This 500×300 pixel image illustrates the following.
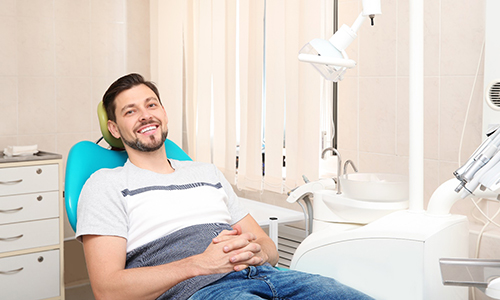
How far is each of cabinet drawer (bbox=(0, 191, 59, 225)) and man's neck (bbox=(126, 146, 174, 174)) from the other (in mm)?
1067

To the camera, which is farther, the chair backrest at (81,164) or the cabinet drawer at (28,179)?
the cabinet drawer at (28,179)

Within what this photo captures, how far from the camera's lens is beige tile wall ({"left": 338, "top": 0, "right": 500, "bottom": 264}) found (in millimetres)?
1891

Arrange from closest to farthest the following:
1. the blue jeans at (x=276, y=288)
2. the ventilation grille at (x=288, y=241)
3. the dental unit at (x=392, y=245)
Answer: the dental unit at (x=392, y=245) → the blue jeans at (x=276, y=288) → the ventilation grille at (x=288, y=241)

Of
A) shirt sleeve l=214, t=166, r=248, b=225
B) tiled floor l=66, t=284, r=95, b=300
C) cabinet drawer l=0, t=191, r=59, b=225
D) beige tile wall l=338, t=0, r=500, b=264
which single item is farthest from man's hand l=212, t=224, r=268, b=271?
tiled floor l=66, t=284, r=95, b=300

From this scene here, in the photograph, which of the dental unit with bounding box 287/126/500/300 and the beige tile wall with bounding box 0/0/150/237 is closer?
the dental unit with bounding box 287/126/500/300

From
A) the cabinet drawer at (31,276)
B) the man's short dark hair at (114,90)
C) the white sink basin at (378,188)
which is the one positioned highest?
the man's short dark hair at (114,90)

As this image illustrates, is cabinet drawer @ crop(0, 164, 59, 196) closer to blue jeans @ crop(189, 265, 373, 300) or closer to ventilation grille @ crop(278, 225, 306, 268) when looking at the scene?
ventilation grille @ crop(278, 225, 306, 268)

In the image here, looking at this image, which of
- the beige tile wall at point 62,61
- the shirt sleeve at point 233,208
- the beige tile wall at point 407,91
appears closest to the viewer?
the beige tile wall at point 407,91

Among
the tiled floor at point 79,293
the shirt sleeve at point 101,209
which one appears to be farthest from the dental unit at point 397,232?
the tiled floor at point 79,293

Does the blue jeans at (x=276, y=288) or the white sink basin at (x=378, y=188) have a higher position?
the white sink basin at (x=378, y=188)

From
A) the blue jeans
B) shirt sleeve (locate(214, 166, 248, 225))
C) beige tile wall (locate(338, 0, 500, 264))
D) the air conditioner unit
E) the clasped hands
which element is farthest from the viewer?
shirt sleeve (locate(214, 166, 248, 225))

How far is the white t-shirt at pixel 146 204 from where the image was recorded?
5.48 feet

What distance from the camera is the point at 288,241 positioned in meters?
2.66

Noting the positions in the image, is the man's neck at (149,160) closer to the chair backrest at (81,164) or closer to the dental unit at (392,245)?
the chair backrest at (81,164)
